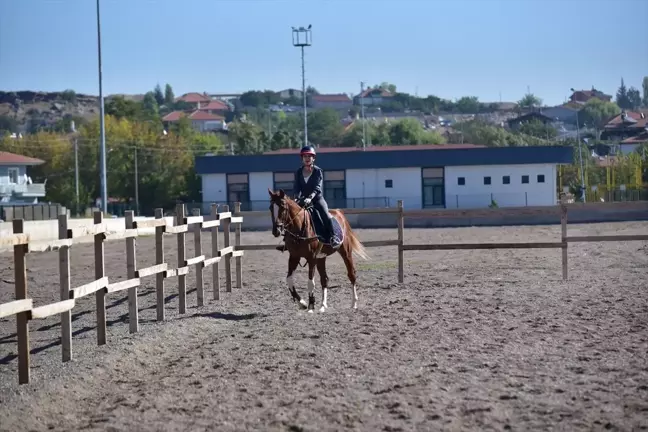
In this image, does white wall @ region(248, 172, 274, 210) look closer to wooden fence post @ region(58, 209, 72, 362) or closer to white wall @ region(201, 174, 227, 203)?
white wall @ region(201, 174, 227, 203)

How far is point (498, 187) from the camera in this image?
207 ft

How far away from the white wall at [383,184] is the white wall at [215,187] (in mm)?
8231

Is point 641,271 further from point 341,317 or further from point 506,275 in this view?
point 341,317

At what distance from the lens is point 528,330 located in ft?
38.5

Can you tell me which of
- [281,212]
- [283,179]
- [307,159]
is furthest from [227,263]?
[283,179]

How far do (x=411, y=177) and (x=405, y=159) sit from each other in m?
1.52

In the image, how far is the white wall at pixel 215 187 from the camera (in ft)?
210

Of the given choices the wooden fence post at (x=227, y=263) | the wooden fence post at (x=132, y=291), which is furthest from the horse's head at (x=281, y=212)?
the wooden fence post at (x=227, y=263)

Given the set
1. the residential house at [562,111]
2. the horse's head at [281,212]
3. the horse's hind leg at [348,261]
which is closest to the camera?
the horse's head at [281,212]

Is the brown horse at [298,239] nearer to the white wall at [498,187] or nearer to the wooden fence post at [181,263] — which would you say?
the wooden fence post at [181,263]

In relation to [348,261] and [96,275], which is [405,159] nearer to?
[348,261]

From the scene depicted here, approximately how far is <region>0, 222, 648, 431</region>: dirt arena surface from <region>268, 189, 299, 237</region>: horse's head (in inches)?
52.8

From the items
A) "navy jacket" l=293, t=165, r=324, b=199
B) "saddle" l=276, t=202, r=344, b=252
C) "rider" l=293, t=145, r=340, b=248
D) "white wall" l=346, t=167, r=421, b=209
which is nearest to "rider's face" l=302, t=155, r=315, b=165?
→ "rider" l=293, t=145, r=340, b=248

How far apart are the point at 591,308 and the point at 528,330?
2261mm
